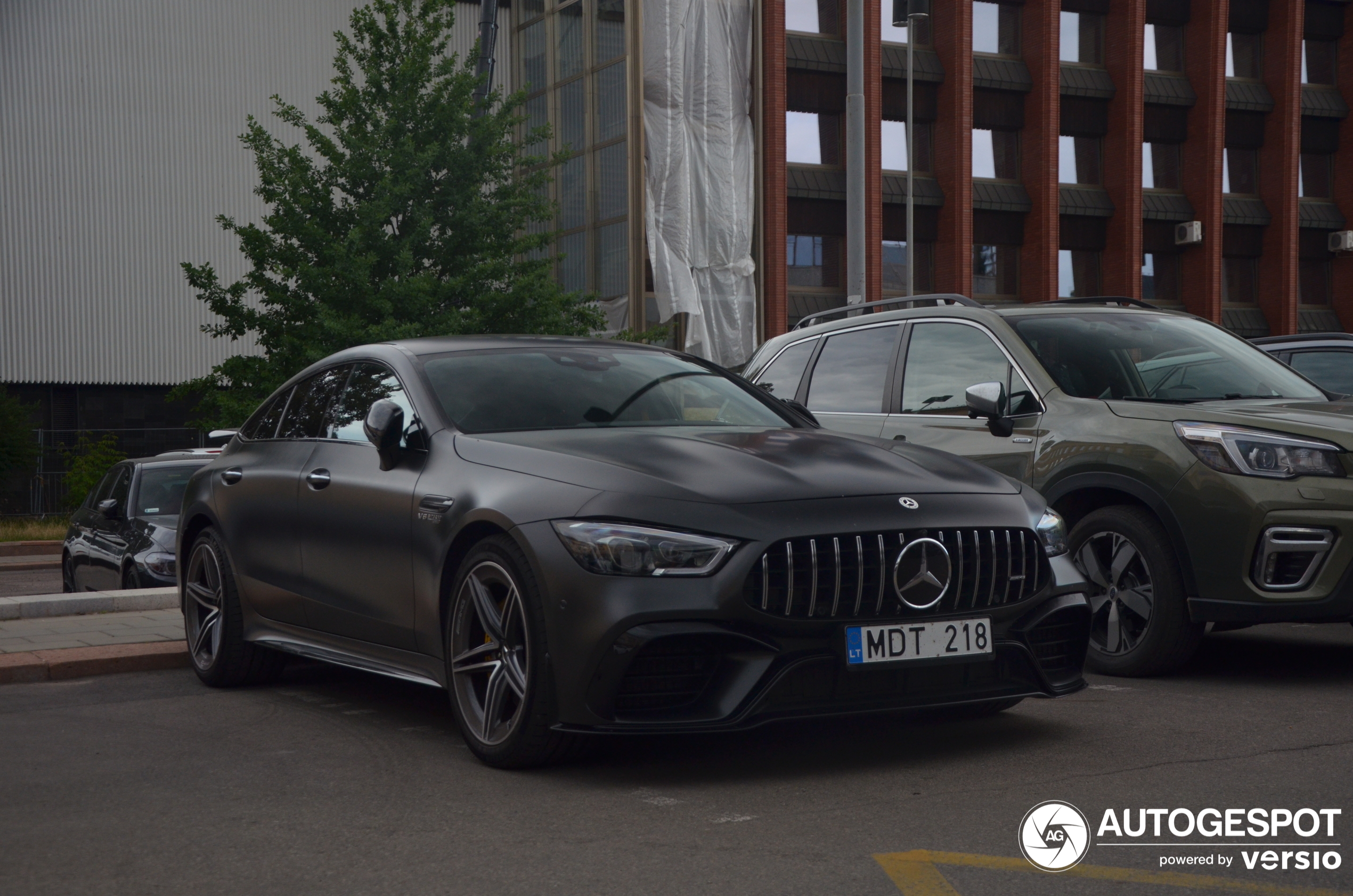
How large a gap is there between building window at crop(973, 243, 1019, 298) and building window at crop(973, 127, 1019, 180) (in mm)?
1875

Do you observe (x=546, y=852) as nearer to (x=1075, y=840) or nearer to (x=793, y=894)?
(x=793, y=894)

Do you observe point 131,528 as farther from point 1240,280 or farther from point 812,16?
point 1240,280

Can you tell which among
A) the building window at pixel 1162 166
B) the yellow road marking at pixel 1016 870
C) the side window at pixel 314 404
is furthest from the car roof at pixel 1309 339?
the building window at pixel 1162 166

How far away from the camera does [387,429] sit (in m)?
5.56

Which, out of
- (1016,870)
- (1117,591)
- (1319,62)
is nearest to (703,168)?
(1319,62)

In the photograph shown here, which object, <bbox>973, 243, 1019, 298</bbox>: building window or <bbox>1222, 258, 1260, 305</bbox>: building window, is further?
<bbox>1222, 258, 1260, 305</bbox>: building window

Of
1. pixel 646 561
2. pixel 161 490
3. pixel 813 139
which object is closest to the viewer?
pixel 646 561

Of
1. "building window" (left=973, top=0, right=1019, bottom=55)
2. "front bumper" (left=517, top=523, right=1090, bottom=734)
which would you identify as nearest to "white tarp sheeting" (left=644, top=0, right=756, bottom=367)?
"building window" (left=973, top=0, right=1019, bottom=55)

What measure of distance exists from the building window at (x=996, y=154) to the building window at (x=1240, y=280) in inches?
309

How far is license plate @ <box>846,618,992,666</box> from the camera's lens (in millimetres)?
4570

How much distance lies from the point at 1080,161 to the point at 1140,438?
3535 centimetres

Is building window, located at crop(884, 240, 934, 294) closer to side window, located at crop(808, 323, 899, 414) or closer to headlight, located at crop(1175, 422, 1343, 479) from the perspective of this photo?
side window, located at crop(808, 323, 899, 414)

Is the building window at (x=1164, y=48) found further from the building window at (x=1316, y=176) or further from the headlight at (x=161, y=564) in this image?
the headlight at (x=161, y=564)

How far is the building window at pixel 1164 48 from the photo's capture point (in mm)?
41125
